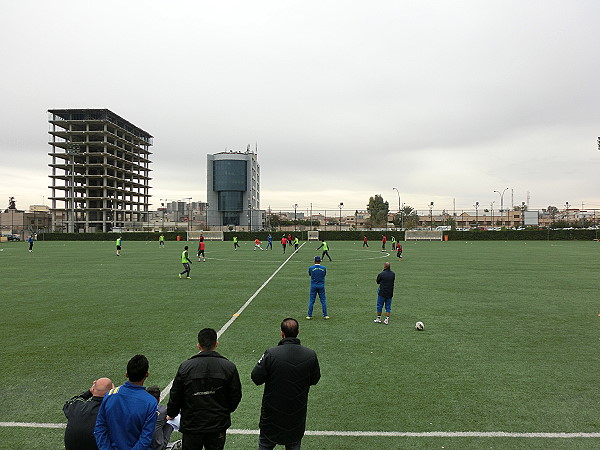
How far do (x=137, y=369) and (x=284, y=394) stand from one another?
1437 mm

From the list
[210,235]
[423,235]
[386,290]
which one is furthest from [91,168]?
[386,290]

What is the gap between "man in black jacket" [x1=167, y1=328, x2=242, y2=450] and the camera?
3.98 metres

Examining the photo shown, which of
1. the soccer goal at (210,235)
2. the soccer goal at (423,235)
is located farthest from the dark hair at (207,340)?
the soccer goal at (210,235)

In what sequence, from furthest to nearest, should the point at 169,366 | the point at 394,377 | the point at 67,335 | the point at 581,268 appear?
the point at 581,268 < the point at 67,335 < the point at 169,366 < the point at 394,377

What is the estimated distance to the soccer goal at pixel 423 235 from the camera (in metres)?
70.7

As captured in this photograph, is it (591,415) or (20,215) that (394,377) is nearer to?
(591,415)

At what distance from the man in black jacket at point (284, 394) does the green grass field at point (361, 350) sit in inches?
41.6

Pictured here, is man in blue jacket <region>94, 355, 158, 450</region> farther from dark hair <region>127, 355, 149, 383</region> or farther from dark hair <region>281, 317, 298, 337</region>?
dark hair <region>281, 317, 298, 337</region>

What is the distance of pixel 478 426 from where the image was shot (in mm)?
5617

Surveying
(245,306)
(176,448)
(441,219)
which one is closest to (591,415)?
(176,448)

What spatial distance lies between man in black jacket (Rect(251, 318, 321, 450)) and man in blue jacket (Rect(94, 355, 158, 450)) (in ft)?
3.37

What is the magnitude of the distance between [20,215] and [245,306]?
422ft

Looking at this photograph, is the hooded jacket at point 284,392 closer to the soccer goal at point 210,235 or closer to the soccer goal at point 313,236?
the soccer goal at point 313,236

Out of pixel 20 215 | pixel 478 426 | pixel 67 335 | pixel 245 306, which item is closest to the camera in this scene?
pixel 478 426
